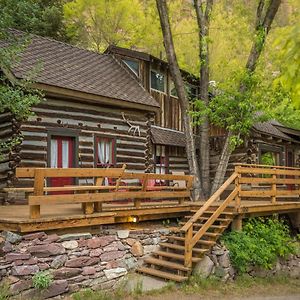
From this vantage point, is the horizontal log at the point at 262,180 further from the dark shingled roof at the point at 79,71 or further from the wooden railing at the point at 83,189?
the dark shingled roof at the point at 79,71

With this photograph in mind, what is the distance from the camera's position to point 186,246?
30.5 ft

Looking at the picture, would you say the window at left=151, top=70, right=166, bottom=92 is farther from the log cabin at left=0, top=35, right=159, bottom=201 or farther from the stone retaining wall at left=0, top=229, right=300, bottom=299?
the stone retaining wall at left=0, top=229, right=300, bottom=299

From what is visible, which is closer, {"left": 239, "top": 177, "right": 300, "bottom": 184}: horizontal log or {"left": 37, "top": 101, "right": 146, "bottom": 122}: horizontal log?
{"left": 239, "top": 177, "right": 300, "bottom": 184}: horizontal log

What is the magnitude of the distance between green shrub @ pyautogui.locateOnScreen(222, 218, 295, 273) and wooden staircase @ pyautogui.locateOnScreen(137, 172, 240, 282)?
1.73 ft

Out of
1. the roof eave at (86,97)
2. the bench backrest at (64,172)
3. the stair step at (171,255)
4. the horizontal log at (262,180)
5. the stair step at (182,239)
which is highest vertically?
the roof eave at (86,97)

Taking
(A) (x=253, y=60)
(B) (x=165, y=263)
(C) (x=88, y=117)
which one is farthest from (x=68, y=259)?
(A) (x=253, y=60)

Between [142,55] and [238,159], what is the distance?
20.7 ft

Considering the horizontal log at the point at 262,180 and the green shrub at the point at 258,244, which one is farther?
the horizontal log at the point at 262,180

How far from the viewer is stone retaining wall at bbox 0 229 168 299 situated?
7609 mm

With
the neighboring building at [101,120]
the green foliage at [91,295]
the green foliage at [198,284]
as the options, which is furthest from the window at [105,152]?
the green foliage at [91,295]

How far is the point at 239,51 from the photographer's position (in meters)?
33.6

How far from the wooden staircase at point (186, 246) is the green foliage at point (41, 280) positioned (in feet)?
7.75

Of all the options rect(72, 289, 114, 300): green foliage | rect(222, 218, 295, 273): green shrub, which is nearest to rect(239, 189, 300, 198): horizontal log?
rect(222, 218, 295, 273): green shrub

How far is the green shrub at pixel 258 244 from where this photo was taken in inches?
405
